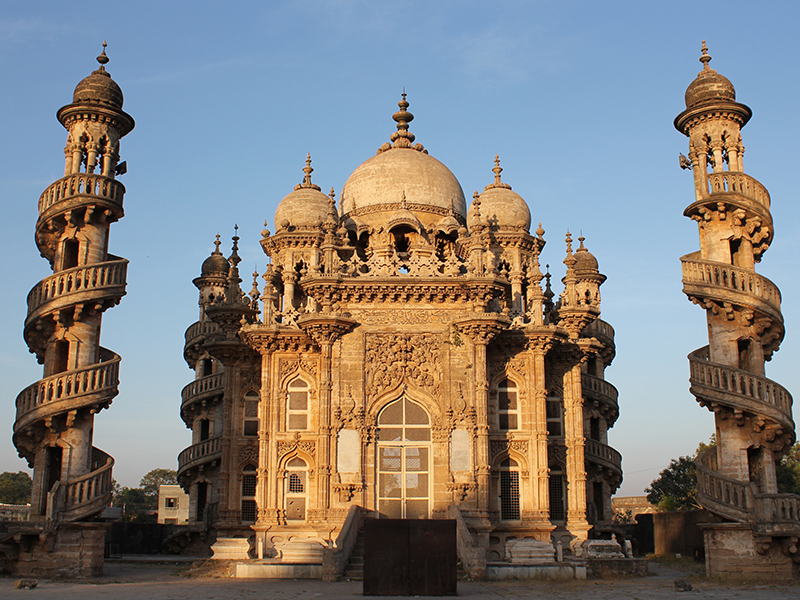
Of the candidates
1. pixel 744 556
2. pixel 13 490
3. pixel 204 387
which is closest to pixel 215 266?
pixel 204 387

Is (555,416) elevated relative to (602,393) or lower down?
lower down

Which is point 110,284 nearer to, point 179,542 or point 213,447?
point 213,447

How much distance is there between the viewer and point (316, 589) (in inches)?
779

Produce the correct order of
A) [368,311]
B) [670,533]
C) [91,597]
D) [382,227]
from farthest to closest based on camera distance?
[670,533]
[382,227]
[368,311]
[91,597]

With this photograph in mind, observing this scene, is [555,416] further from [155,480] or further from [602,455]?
[155,480]

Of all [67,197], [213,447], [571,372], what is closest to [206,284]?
[213,447]

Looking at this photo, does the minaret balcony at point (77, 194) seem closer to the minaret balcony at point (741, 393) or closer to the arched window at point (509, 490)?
the arched window at point (509, 490)

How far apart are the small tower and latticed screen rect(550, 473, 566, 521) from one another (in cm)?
601

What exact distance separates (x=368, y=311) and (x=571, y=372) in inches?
317

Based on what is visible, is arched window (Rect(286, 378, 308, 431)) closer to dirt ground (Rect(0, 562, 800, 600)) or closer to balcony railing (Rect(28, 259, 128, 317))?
dirt ground (Rect(0, 562, 800, 600))

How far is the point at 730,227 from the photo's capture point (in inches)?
988

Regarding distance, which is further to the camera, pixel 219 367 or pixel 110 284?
pixel 219 367

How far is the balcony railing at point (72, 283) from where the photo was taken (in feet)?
81.4

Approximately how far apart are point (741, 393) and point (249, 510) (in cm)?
1796
